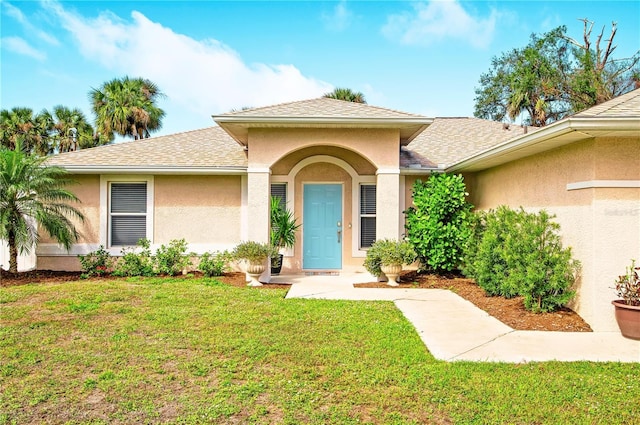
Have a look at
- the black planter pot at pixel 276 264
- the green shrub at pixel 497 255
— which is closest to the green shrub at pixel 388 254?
the green shrub at pixel 497 255

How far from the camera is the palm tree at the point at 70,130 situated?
2466 centimetres

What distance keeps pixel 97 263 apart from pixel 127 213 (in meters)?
1.43

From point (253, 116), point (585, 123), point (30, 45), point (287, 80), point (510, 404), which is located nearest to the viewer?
point (510, 404)

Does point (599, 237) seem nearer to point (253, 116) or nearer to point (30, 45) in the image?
point (253, 116)

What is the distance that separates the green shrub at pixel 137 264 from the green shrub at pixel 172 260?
207mm

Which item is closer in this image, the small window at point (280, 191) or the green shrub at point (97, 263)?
the green shrub at point (97, 263)

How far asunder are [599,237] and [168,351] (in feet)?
19.6

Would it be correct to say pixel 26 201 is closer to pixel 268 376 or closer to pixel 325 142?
pixel 325 142

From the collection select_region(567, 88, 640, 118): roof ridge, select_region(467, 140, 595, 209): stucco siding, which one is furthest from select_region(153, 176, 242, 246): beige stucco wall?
select_region(567, 88, 640, 118): roof ridge

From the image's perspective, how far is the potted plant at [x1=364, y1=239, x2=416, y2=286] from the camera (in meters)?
9.45

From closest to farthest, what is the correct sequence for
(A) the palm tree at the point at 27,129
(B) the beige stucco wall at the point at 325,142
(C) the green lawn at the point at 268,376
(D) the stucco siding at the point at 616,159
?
(C) the green lawn at the point at 268,376 → (D) the stucco siding at the point at 616,159 → (B) the beige stucco wall at the point at 325,142 → (A) the palm tree at the point at 27,129

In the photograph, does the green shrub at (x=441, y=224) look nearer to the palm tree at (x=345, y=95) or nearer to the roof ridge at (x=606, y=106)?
the roof ridge at (x=606, y=106)

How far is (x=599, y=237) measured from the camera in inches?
245

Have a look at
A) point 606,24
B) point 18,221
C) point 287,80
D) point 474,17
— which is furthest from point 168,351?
point 606,24
